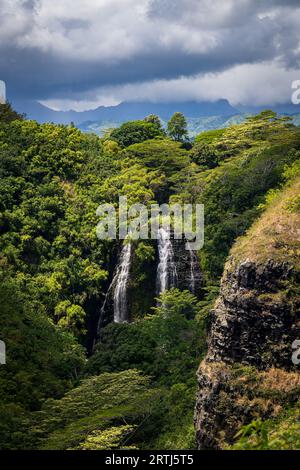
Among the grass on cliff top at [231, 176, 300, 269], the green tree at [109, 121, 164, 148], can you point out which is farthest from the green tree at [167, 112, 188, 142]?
the grass on cliff top at [231, 176, 300, 269]

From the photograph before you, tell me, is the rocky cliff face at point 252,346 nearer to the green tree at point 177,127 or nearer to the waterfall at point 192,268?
the waterfall at point 192,268

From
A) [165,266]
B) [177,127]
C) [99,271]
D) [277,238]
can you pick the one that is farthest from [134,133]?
[277,238]

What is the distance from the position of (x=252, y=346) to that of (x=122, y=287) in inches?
739

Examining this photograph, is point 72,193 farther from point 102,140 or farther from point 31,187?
point 102,140

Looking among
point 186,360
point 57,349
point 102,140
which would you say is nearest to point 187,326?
point 186,360

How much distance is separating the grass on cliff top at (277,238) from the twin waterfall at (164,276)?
47.3 ft

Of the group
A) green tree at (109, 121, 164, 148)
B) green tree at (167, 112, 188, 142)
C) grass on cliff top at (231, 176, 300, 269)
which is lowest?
grass on cliff top at (231, 176, 300, 269)

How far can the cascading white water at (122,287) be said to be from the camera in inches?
1324

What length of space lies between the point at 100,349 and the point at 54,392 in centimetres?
402

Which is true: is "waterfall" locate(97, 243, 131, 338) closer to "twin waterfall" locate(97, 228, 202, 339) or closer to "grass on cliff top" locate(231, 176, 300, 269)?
"twin waterfall" locate(97, 228, 202, 339)

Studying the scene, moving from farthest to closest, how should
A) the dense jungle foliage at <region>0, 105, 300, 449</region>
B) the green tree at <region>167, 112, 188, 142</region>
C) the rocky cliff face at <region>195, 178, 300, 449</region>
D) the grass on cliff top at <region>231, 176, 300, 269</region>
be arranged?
the green tree at <region>167, 112, 188, 142</region> < the dense jungle foliage at <region>0, 105, 300, 449</region> < the grass on cliff top at <region>231, 176, 300, 269</region> < the rocky cliff face at <region>195, 178, 300, 449</region>

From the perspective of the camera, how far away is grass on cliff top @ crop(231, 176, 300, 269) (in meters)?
16.5

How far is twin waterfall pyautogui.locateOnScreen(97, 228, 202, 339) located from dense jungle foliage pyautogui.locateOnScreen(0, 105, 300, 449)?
2.40ft

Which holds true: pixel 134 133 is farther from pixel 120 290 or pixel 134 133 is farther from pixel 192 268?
pixel 192 268
